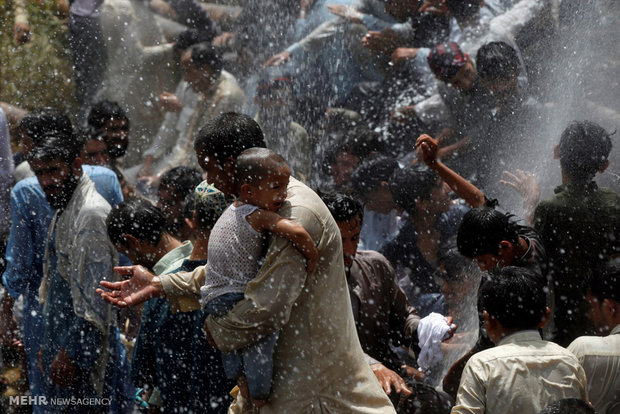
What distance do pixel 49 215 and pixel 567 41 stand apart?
4.45 meters

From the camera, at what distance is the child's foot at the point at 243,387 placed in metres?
3.41

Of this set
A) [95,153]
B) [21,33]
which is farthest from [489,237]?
[21,33]

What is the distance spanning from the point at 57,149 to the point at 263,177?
248 cm

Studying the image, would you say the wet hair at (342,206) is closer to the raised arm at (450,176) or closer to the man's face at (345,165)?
the raised arm at (450,176)

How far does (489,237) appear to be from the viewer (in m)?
4.07

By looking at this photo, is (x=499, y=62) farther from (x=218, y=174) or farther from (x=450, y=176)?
(x=218, y=174)

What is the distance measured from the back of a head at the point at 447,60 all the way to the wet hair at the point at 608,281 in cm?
322

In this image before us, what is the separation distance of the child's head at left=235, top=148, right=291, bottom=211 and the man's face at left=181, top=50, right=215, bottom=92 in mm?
5019

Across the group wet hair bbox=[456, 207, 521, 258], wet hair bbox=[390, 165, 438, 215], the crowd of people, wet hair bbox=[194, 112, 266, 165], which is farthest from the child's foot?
wet hair bbox=[390, 165, 438, 215]

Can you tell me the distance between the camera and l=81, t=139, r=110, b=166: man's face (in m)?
6.83

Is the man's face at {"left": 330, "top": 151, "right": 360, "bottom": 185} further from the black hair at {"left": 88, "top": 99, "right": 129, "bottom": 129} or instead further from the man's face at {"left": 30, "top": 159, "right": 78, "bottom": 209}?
the man's face at {"left": 30, "top": 159, "right": 78, "bottom": 209}

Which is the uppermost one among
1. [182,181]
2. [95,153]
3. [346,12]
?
[346,12]

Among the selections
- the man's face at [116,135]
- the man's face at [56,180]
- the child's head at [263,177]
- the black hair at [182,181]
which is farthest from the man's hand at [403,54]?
the child's head at [263,177]

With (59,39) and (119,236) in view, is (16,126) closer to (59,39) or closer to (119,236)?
(59,39)
